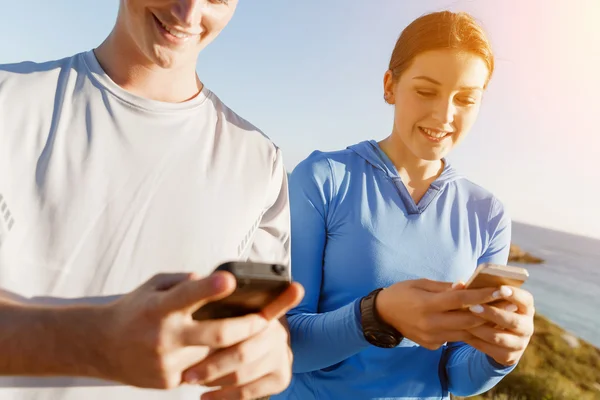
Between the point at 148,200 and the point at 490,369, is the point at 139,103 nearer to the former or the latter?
the point at 148,200

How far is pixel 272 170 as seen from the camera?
168 centimetres

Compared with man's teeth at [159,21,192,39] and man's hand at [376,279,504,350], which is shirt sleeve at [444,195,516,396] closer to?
man's hand at [376,279,504,350]

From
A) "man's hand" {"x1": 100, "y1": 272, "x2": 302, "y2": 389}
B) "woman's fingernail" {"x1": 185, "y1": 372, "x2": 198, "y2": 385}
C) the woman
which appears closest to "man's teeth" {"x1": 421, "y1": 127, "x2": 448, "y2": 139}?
the woman

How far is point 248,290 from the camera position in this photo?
899mm

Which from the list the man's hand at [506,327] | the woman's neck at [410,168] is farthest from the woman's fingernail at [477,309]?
the woman's neck at [410,168]

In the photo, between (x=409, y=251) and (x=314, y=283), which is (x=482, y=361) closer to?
(x=409, y=251)

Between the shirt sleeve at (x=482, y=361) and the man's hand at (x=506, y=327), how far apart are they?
8 cm

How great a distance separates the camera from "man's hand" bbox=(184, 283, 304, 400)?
0.95m

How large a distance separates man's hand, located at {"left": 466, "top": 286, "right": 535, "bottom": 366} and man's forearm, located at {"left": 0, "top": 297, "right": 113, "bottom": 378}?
1.16 metres

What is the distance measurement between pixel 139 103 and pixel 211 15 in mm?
339

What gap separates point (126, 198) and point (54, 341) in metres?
0.52

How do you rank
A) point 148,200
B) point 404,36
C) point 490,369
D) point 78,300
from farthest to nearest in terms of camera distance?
1. point 404,36
2. point 490,369
3. point 148,200
4. point 78,300

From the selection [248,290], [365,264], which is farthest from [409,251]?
[248,290]

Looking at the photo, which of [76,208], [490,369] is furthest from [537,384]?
[76,208]
